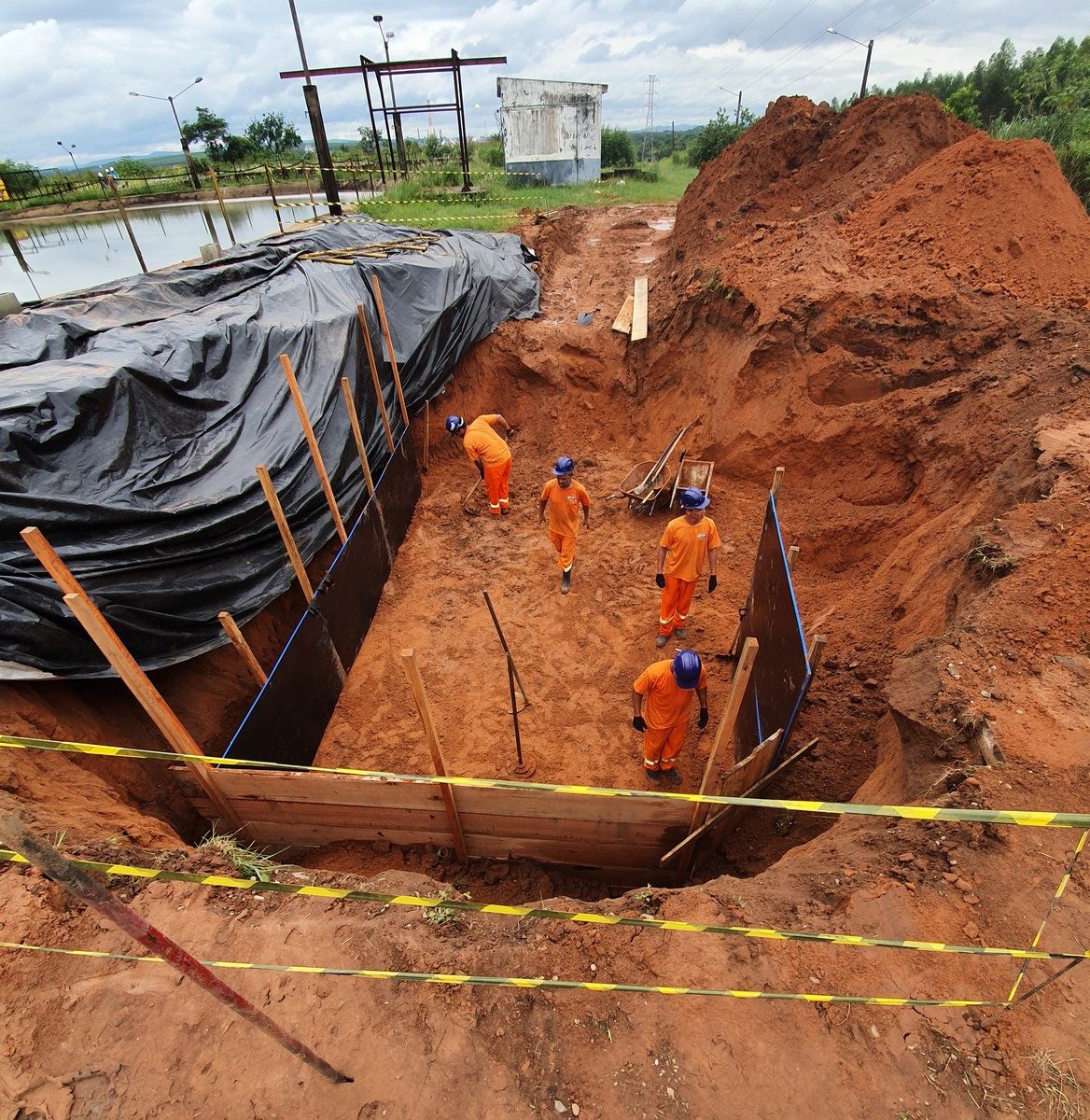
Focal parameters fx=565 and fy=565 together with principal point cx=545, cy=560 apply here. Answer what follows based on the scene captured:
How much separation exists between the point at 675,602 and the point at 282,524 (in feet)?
12.8

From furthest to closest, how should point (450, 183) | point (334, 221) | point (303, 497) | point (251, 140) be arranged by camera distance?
point (251, 140) < point (450, 183) < point (334, 221) < point (303, 497)

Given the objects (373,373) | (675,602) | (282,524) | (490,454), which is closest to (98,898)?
(282,524)

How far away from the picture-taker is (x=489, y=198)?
18594mm

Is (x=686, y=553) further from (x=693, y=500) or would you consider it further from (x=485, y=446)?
(x=485, y=446)

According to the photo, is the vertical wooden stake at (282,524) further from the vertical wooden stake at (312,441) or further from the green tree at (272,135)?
the green tree at (272,135)

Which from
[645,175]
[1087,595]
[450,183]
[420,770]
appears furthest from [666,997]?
[645,175]

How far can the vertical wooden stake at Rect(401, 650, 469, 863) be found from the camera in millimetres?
3277

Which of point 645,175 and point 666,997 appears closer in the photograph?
point 666,997

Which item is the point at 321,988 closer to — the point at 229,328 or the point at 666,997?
the point at 666,997

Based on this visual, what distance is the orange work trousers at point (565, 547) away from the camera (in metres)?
6.86

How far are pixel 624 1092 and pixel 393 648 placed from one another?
4784 millimetres

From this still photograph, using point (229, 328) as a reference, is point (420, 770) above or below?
below

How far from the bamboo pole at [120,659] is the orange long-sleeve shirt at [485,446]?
16.2 feet

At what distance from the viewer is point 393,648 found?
6.48 m
